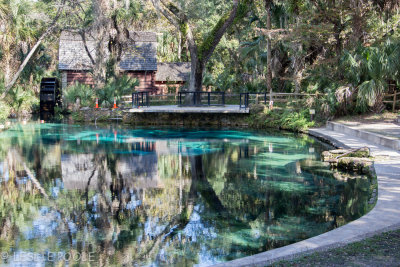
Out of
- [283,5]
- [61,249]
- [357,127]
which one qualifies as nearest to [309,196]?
[61,249]

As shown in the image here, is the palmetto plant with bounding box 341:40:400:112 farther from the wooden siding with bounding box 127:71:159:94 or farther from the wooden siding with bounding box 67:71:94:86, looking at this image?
the wooden siding with bounding box 67:71:94:86

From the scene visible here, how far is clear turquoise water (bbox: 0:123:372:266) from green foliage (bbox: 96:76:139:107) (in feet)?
40.3

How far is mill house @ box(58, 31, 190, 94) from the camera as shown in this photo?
123 ft

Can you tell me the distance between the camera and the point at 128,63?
38000 millimetres

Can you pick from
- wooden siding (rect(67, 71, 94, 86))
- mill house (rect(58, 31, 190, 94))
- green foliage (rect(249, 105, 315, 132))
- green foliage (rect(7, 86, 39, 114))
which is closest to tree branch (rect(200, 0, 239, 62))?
green foliage (rect(249, 105, 315, 132))

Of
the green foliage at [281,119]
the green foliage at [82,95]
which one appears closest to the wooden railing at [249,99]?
the green foliage at [281,119]

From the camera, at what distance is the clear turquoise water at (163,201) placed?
693 cm

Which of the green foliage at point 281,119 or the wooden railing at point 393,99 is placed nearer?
the wooden railing at point 393,99

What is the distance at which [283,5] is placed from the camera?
27781 millimetres

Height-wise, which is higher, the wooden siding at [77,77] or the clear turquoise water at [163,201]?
the wooden siding at [77,77]

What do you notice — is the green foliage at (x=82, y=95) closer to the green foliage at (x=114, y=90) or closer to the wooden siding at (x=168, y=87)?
the green foliage at (x=114, y=90)

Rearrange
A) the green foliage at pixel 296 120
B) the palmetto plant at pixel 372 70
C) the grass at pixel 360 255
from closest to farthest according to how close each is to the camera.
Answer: the grass at pixel 360 255 → the palmetto plant at pixel 372 70 → the green foliage at pixel 296 120

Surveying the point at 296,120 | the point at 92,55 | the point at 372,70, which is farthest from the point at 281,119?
the point at 92,55

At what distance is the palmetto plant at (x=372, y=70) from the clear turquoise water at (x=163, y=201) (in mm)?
4274
